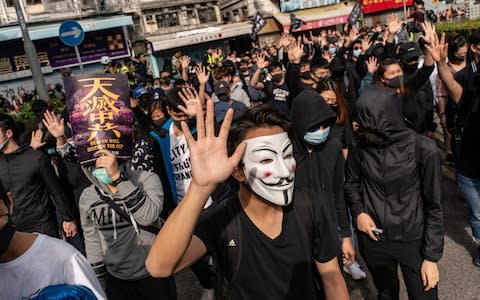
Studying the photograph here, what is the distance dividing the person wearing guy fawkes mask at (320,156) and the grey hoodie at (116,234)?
1082mm

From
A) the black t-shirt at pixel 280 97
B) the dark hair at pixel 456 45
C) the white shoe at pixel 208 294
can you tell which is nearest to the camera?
the white shoe at pixel 208 294

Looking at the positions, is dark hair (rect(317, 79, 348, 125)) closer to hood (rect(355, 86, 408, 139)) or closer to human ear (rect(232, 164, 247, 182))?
hood (rect(355, 86, 408, 139))

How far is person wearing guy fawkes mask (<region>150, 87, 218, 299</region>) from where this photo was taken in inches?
136

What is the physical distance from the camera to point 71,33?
25.2 ft

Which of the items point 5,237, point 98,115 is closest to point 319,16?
point 98,115

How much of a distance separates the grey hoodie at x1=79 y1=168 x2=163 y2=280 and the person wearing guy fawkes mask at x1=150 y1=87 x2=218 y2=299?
0.83 metres

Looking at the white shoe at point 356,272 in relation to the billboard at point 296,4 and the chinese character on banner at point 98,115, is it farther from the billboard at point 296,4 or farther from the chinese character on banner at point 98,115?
the billboard at point 296,4

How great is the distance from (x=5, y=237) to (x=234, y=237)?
902mm

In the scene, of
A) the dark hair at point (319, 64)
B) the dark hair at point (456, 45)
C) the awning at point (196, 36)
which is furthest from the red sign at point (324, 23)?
the dark hair at point (319, 64)

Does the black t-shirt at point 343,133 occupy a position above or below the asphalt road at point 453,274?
above

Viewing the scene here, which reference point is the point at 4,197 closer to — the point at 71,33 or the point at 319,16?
the point at 71,33

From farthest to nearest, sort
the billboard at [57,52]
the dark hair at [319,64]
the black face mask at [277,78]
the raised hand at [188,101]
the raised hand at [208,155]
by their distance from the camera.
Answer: the billboard at [57,52] → the black face mask at [277,78] → the dark hair at [319,64] → the raised hand at [188,101] → the raised hand at [208,155]

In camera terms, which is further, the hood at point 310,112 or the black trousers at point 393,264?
the hood at point 310,112

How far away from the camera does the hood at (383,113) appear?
2461mm
